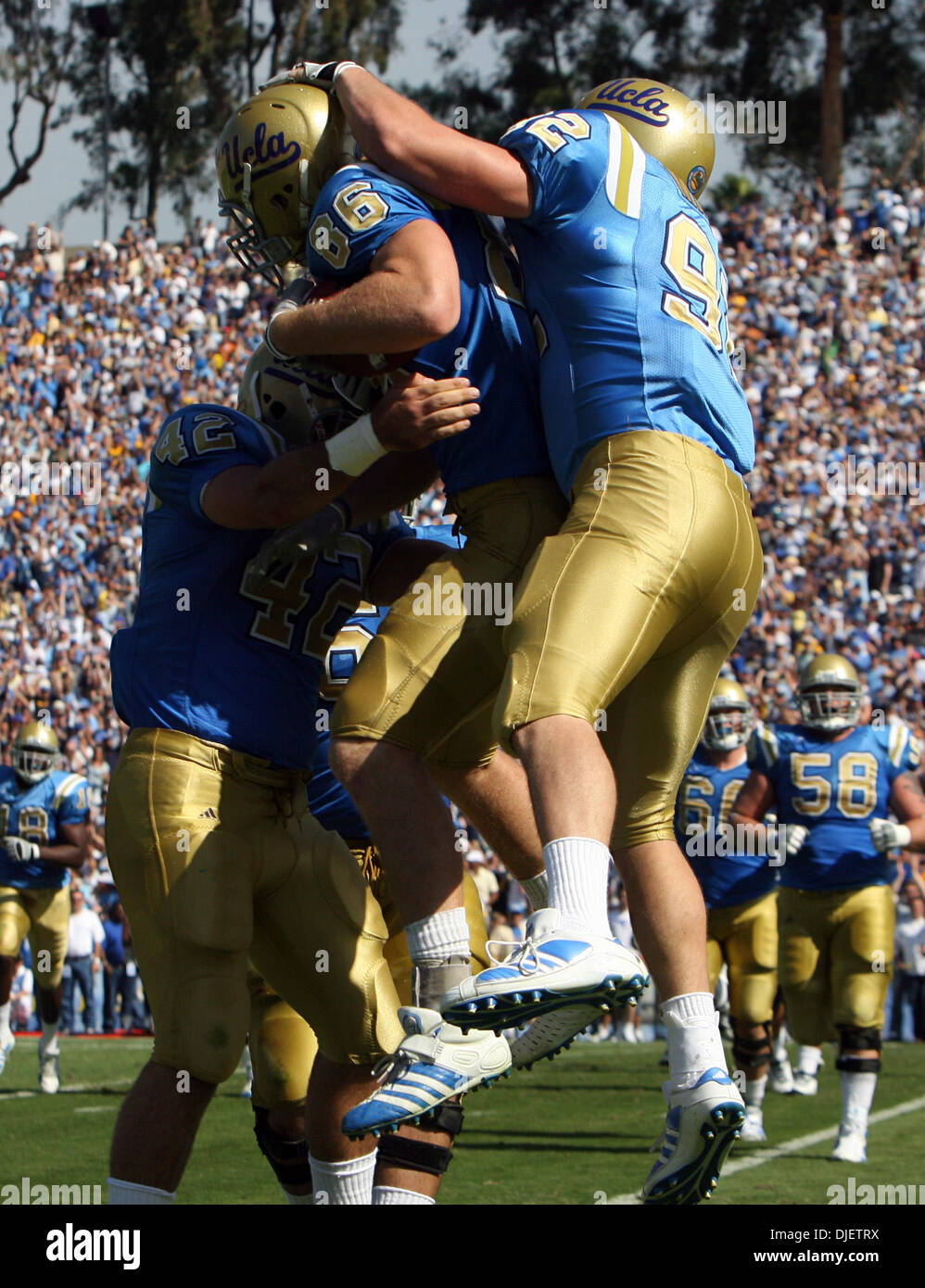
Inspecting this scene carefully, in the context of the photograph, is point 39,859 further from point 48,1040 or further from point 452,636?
point 452,636

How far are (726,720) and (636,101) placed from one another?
6.21m

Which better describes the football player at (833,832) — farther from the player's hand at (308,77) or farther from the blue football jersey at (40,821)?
the player's hand at (308,77)

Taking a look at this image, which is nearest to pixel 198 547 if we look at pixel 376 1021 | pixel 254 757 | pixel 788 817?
pixel 254 757

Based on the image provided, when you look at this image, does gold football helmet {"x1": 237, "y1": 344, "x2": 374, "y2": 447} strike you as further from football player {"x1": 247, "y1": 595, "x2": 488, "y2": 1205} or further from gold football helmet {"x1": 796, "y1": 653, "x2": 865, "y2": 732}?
gold football helmet {"x1": 796, "y1": 653, "x2": 865, "y2": 732}

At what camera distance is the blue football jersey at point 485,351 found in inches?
147

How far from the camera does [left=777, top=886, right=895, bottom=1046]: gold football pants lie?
8289mm

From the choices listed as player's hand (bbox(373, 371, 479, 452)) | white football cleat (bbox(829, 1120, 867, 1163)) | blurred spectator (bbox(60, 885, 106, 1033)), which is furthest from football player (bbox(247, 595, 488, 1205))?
blurred spectator (bbox(60, 885, 106, 1033))

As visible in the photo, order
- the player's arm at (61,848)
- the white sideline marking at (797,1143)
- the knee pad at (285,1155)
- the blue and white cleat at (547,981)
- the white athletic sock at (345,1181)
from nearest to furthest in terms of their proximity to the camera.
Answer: the blue and white cleat at (547,981) → the white athletic sock at (345,1181) → the knee pad at (285,1155) → the white sideline marking at (797,1143) → the player's arm at (61,848)

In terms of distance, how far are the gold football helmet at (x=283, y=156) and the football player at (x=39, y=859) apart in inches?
281

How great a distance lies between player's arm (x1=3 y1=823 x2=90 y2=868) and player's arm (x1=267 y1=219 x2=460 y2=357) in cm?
750

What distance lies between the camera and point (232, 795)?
4.19m

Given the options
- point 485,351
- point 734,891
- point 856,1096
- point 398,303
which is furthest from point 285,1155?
point 734,891

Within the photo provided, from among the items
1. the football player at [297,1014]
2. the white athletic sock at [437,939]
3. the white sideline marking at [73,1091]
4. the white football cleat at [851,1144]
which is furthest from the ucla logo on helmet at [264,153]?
the white sideline marking at [73,1091]

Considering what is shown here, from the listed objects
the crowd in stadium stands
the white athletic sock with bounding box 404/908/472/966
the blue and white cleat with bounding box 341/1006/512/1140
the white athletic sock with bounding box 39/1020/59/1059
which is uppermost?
the crowd in stadium stands
